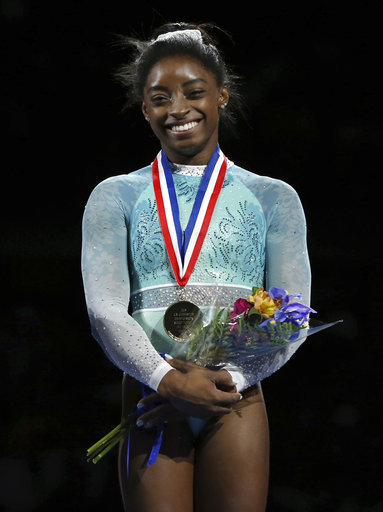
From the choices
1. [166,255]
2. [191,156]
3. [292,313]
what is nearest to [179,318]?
[166,255]

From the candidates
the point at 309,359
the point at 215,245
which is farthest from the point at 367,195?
the point at 215,245

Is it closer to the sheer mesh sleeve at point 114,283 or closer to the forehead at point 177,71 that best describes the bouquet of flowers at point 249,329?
the sheer mesh sleeve at point 114,283

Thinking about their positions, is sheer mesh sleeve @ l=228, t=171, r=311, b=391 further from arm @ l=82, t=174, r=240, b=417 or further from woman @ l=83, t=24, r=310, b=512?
arm @ l=82, t=174, r=240, b=417

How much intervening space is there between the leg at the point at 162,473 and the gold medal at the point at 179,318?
0.80ft

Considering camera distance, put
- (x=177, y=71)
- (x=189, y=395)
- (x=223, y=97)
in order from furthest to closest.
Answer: (x=223, y=97)
(x=177, y=71)
(x=189, y=395)

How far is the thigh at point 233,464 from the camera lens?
7.06 feet

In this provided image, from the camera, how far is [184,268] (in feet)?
7.54

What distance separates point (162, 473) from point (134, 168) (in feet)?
5.00

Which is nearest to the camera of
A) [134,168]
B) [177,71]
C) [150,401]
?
[150,401]

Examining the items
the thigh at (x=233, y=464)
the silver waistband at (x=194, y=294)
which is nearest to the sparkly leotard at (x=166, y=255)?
the silver waistband at (x=194, y=294)

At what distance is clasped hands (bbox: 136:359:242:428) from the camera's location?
211 centimetres

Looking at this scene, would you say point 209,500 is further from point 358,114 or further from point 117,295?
point 358,114

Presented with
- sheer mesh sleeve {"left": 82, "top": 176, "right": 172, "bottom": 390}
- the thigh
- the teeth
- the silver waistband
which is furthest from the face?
the thigh

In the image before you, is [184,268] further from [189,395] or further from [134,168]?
[134,168]
